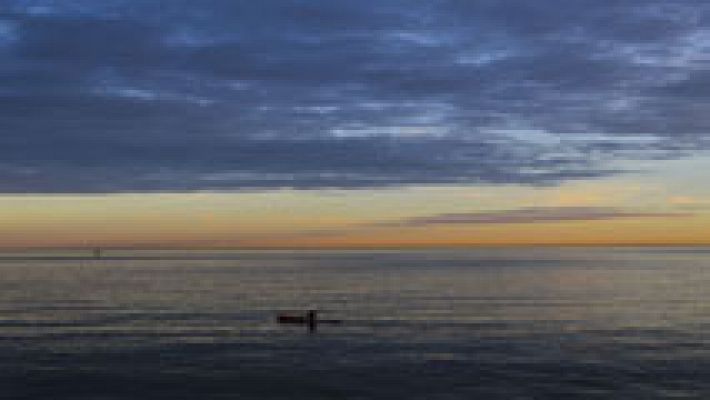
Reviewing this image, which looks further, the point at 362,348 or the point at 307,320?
the point at 307,320

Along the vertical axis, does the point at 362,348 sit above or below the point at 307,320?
below

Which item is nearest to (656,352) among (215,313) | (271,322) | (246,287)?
(271,322)

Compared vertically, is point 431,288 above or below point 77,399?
above

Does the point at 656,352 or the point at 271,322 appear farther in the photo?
the point at 271,322

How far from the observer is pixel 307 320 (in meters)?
92.2

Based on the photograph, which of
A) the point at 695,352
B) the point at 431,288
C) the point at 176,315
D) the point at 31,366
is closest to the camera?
the point at 31,366

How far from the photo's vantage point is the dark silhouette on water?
89144mm

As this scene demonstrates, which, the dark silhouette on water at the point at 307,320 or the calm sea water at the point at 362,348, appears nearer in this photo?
the calm sea water at the point at 362,348

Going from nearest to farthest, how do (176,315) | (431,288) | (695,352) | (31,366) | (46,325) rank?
(31,366) < (695,352) < (46,325) < (176,315) < (431,288)

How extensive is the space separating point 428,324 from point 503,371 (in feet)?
108

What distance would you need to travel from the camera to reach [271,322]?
97438mm

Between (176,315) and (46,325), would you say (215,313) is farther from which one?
A: (46,325)

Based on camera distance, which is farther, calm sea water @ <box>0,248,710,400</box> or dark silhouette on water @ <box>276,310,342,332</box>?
dark silhouette on water @ <box>276,310,342,332</box>

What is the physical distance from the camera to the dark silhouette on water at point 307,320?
89.1 meters
